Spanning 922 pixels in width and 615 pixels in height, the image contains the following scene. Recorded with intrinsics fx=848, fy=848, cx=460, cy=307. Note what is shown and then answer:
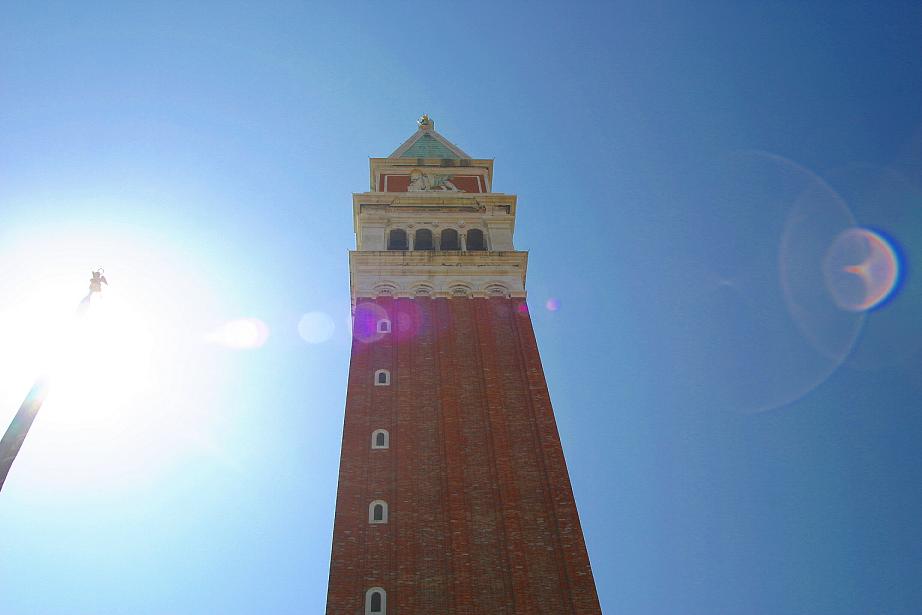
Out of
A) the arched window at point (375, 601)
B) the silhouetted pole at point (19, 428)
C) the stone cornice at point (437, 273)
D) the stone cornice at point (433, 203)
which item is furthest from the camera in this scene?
the stone cornice at point (433, 203)

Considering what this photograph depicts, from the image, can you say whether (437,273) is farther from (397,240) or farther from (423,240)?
(397,240)

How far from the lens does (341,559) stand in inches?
914

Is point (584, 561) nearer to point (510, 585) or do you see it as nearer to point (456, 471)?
point (510, 585)

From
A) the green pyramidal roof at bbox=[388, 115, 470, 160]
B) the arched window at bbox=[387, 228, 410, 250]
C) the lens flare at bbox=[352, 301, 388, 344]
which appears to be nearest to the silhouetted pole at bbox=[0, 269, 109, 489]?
the lens flare at bbox=[352, 301, 388, 344]

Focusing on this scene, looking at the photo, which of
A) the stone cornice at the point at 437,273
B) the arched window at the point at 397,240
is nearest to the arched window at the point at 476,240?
the stone cornice at the point at 437,273

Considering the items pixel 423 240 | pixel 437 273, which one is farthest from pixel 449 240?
pixel 437 273

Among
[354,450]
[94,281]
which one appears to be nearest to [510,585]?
[354,450]

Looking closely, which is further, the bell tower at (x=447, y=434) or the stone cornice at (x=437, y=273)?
the stone cornice at (x=437, y=273)

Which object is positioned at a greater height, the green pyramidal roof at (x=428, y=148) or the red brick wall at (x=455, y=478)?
the green pyramidal roof at (x=428, y=148)

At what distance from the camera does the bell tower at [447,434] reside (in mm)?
22859

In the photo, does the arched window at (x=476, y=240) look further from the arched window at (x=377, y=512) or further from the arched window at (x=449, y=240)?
the arched window at (x=377, y=512)

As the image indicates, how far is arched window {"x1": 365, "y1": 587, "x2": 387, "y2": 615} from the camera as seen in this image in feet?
71.6

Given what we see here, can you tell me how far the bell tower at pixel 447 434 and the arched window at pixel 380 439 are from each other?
0.04 m

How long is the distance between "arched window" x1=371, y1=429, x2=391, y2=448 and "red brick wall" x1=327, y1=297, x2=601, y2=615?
0.69ft
